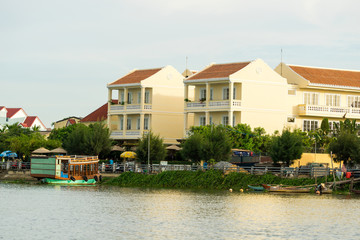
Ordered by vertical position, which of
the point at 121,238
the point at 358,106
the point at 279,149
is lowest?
the point at 121,238

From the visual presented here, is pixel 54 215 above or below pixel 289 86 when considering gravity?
below

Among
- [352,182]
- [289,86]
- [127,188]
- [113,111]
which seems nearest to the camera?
[352,182]

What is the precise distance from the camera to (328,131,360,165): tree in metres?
60.0

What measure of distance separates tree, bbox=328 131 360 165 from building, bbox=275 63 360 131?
16.0 metres

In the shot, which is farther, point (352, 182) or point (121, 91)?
point (121, 91)

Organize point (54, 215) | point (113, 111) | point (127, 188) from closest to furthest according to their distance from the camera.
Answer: point (54, 215), point (127, 188), point (113, 111)

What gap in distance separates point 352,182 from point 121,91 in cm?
3648

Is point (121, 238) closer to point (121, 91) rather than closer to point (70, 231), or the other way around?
point (70, 231)

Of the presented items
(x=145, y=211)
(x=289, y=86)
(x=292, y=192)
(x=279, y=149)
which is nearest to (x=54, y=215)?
(x=145, y=211)

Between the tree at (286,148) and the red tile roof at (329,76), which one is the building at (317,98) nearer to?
the red tile roof at (329,76)

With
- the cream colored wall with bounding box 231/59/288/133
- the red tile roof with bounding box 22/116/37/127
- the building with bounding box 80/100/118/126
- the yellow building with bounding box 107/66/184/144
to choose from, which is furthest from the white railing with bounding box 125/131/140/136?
the red tile roof with bounding box 22/116/37/127

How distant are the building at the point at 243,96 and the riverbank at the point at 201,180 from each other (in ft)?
40.7

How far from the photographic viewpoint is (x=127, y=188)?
206 ft

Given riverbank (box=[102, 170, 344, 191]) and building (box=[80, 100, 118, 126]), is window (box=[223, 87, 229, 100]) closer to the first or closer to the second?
riverbank (box=[102, 170, 344, 191])
